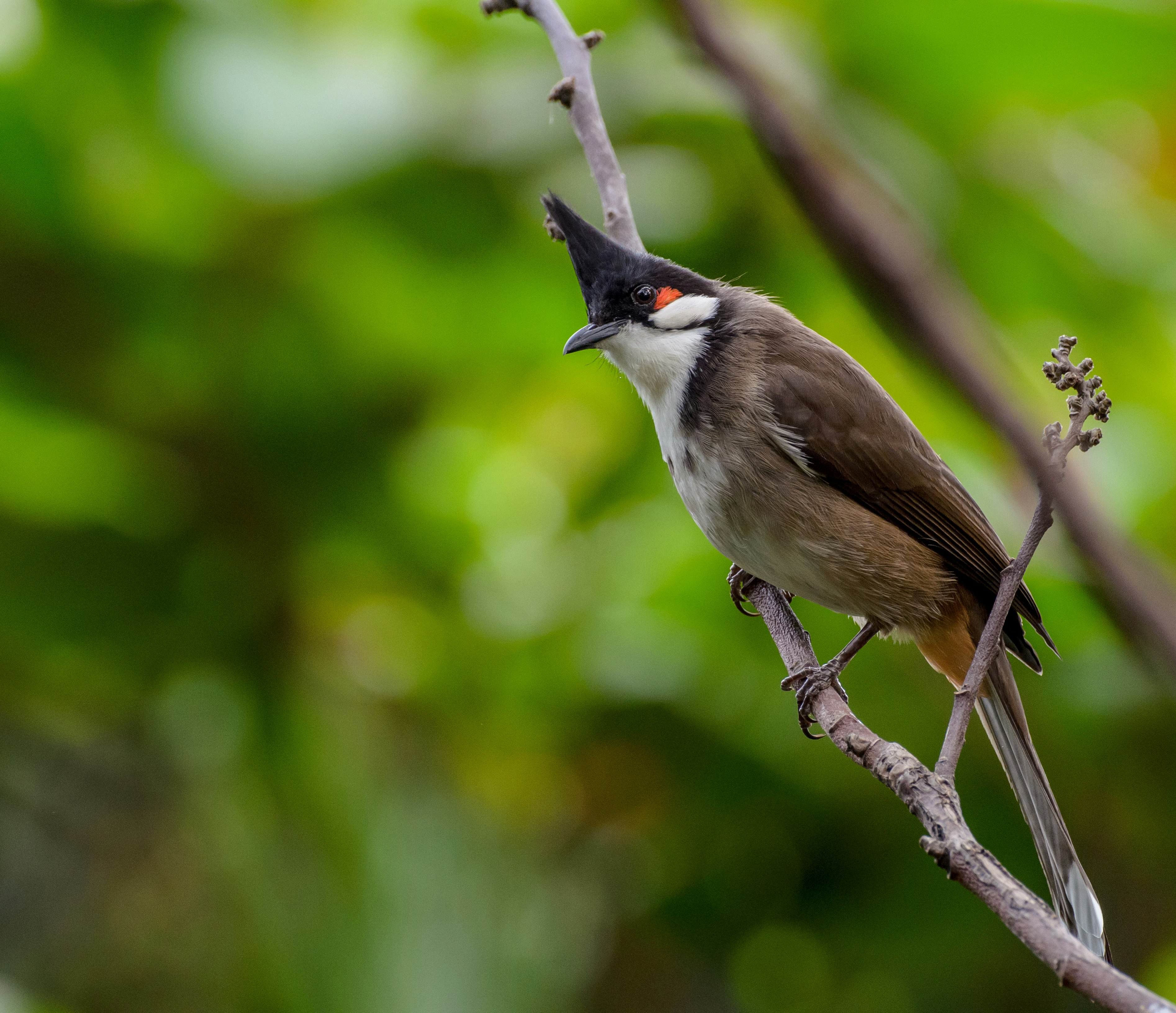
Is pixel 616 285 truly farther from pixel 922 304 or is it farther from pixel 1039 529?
pixel 922 304

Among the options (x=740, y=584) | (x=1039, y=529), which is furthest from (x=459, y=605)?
Result: (x=1039, y=529)

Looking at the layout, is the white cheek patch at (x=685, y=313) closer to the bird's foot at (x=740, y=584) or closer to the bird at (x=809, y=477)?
the bird at (x=809, y=477)

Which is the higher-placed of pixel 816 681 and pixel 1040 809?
pixel 816 681

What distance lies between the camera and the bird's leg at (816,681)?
227 cm

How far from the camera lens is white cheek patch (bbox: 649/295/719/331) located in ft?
8.45

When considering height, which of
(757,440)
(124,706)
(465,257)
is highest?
(465,257)

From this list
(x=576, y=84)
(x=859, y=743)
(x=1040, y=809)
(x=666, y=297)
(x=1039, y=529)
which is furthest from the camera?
(x=666, y=297)

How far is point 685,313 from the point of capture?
2621 millimetres

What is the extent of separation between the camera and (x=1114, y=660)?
128 inches

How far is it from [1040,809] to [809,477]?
0.78 m

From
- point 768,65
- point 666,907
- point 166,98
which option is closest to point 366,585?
point 666,907

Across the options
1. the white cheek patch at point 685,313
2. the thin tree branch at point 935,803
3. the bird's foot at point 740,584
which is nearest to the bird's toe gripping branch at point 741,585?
the bird's foot at point 740,584

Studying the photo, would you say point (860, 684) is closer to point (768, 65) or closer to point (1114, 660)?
point (1114, 660)

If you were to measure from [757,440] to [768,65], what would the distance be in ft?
4.04
